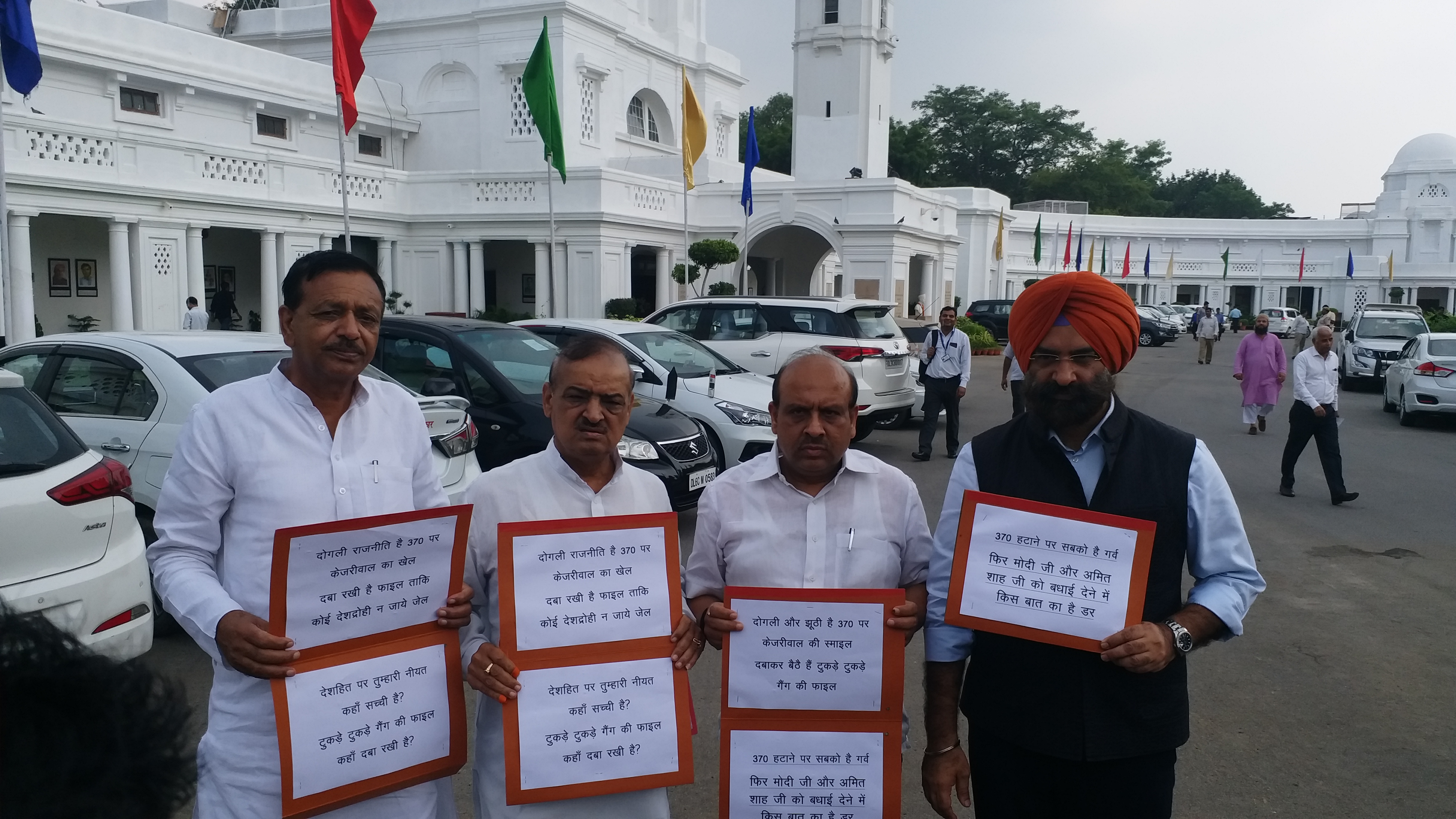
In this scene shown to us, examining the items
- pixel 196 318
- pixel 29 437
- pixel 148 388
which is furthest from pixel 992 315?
pixel 29 437

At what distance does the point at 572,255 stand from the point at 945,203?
14.5m

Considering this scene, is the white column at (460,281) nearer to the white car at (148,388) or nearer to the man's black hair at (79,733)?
the white car at (148,388)

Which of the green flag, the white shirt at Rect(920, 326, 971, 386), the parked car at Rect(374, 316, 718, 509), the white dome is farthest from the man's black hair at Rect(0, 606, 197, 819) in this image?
the white dome

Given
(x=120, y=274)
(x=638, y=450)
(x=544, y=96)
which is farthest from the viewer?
(x=544, y=96)

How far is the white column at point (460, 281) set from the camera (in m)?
29.0

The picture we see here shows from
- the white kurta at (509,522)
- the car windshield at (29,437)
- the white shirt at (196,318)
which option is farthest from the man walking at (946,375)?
the white shirt at (196,318)

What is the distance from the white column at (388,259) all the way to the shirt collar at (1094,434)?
2811 centimetres

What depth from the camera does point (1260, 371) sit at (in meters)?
14.6

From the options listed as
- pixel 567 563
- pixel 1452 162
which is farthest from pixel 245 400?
pixel 1452 162

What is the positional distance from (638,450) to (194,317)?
1416cm

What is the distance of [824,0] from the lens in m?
35.8

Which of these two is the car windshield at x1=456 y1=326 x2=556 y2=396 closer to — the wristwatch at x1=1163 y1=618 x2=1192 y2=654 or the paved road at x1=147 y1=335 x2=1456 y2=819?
the paved road at x1=147 y1=335 x2=1456 y2=819

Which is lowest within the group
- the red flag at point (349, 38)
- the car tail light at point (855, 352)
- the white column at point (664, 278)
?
the car tail light at point (855, 352)

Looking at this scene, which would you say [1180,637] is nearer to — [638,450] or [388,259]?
[638,450]
